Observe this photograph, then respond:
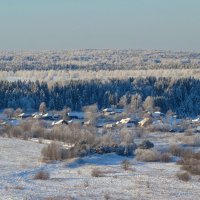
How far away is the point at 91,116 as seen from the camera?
3216 inches

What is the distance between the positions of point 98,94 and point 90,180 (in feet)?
260

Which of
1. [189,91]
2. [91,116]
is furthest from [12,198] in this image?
[189,91]

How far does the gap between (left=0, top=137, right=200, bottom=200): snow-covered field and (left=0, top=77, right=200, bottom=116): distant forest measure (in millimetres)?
62157

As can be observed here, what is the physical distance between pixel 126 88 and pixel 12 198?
93113 millimetres

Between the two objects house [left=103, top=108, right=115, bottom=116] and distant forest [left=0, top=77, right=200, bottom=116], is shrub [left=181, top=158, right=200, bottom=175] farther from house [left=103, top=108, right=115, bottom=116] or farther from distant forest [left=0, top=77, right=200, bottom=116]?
distant forest [left=0, top=77, right=200, bottom=116]

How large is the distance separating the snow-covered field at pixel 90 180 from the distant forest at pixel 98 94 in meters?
62.2

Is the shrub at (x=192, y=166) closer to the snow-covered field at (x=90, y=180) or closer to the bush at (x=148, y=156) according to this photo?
the snow-covered field at (x=90, y=180)

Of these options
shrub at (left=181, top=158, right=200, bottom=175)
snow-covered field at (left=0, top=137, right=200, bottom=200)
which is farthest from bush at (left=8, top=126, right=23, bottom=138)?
shrub at (left=181, top=158, right=200, bottom=175)

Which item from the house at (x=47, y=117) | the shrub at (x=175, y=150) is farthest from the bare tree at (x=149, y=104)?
the shrub at (x=175, y=150)

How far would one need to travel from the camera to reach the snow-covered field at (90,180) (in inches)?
1085

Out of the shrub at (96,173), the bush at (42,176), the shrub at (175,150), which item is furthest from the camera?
the shrub at (175,150)

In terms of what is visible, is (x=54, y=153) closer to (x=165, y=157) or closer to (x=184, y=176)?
(x=165, y=157)

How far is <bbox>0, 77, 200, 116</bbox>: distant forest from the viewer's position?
102 m

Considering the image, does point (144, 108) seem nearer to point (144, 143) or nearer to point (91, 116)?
point (91, 116)
